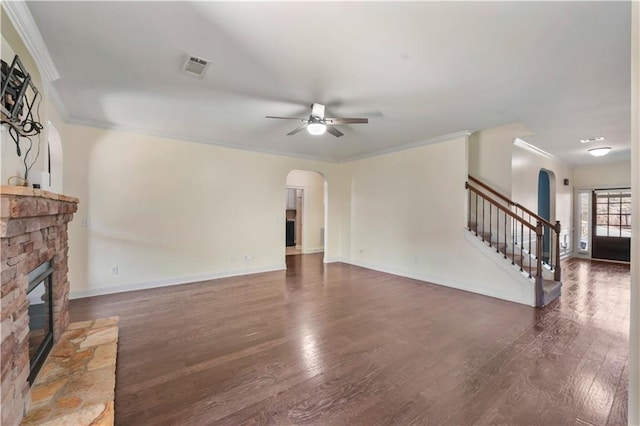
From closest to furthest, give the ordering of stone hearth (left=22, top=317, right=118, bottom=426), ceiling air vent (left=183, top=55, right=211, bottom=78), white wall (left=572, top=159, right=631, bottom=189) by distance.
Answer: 1. stone hearth (left=22, top=317, right=118, bottom=426)
2. ceiling air vent (left=183, top=55, right=211, bottom=78)
3. white wall (left=572, top=159, right=631, bottom=189)

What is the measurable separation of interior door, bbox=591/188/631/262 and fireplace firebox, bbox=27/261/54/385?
37.0ft

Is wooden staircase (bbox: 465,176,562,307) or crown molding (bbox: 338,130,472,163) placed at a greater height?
crown molding (bbox: 338,130,472,163)

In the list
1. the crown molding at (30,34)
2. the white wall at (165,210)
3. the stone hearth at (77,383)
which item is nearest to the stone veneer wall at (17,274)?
the stone hearth at (77,383)

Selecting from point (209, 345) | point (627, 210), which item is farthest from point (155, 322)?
point (627, 210)

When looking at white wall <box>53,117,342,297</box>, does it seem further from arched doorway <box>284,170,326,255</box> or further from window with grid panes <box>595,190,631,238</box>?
window with grid panes <box>595,190,631,238</box>

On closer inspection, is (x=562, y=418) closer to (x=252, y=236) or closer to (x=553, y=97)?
(x=553, y=97)

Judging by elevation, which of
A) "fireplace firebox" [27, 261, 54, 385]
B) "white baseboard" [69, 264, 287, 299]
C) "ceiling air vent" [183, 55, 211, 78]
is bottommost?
"white baseboard" [69, 264, 287, 299]

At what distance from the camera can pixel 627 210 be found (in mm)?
7234

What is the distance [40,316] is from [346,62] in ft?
11.6

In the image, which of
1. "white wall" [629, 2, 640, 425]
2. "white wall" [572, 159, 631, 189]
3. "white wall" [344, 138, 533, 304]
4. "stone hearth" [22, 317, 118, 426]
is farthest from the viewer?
"white wall" [572, 159, 631, 189]

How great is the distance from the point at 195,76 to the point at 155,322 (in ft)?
9.19

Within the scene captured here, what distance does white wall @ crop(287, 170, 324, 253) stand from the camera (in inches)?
341

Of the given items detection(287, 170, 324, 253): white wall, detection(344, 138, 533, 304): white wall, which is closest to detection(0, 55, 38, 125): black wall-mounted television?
detection(344, 138, 533, 304): white wall

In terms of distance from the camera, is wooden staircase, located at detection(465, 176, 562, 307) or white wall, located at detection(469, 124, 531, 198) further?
white wall, located at detection(469, 124, 531, 198)
